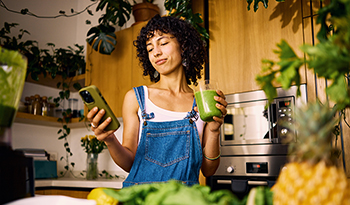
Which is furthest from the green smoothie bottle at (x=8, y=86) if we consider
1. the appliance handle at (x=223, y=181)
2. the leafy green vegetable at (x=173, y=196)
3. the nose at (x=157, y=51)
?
the appliance handle at (x=223, y=181)

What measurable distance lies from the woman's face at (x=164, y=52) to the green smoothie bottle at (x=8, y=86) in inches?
32.9

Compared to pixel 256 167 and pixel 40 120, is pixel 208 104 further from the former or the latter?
pixel 40 120

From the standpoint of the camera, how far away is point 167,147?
1264mm

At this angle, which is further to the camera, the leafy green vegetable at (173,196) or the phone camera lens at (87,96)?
the phone camera lens at (87,96)

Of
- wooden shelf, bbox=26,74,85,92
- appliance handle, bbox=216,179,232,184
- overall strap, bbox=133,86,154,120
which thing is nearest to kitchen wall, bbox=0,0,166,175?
wooden shelf, bbox=26,74,85,92

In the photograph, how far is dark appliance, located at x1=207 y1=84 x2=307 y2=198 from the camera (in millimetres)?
1852

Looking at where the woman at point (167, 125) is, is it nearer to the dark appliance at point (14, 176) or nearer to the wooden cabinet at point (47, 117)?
the dark appliance at point (14, 176)

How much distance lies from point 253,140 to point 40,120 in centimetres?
217

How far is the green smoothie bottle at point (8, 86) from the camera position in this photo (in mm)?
502

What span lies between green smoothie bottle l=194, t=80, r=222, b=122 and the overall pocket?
30 cm

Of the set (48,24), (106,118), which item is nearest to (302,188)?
(106,118)

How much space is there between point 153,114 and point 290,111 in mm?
1012

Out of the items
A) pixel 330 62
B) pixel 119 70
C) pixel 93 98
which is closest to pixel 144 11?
pixel 119 70

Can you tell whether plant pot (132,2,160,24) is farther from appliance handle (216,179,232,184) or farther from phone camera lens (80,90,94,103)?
phone camera lens (80,90,94,103)
